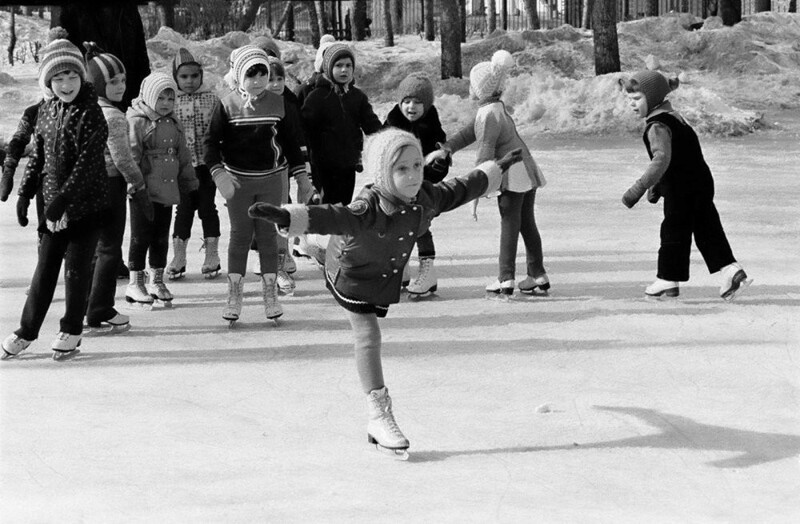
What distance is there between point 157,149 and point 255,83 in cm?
102

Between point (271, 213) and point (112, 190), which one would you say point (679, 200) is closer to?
point (112, 190)

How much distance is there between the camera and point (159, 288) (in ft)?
25.4

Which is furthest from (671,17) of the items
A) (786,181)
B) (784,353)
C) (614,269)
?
(784,353)

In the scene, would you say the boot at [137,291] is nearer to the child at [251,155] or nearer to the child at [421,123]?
the child at [251,155]

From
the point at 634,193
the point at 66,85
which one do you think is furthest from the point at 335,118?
the point at 66,85

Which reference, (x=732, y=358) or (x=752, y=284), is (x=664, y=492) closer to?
(x=732, y=358)

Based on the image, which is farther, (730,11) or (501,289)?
(730,11)

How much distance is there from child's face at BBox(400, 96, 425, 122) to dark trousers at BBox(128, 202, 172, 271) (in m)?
1.60

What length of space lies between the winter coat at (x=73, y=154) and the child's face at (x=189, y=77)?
6.99 feet

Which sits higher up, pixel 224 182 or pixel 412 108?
pixel 412 108

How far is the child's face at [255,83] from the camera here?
22.6 feet

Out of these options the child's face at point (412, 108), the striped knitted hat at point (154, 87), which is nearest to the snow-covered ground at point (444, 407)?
the child's face at point (412, 108)

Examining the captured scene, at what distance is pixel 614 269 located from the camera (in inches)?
341

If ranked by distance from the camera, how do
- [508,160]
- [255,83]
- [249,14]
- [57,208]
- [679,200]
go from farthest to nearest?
1. [249,14]
2. [679,200]
3. [255,83]
4. [57,208]
5. [508,160]
